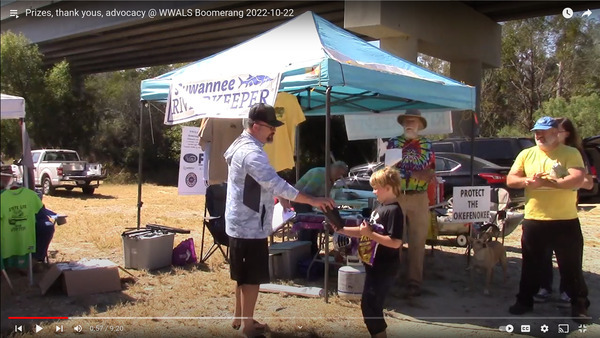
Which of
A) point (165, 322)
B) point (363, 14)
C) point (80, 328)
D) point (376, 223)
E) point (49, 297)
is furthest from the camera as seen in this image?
point (363, 14)

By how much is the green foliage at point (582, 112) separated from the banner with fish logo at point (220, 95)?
19.3 m

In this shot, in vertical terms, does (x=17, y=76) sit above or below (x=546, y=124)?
above

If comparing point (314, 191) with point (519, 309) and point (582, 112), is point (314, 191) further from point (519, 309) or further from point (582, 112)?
point (582, 112)

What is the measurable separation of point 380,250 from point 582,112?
859 inches

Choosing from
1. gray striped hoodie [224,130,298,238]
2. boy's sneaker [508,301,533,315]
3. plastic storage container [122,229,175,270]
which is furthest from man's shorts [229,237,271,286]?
plastic storage container [122,229,175,270]

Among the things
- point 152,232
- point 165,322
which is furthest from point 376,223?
point 152,232

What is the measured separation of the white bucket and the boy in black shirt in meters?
1.45

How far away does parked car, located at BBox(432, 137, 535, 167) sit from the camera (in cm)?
1324

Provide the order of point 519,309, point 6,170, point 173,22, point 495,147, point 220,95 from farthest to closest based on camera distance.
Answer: point 495,147 → point 173,22 → point 220,95 → point 519,309 → point 6,170

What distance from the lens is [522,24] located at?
29234 millimetres

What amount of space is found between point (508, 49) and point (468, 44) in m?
12.2

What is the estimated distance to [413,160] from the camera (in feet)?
18.4

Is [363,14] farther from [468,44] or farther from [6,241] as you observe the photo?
[6,241]

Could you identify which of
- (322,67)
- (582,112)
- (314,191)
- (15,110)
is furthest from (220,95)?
(582,112)
